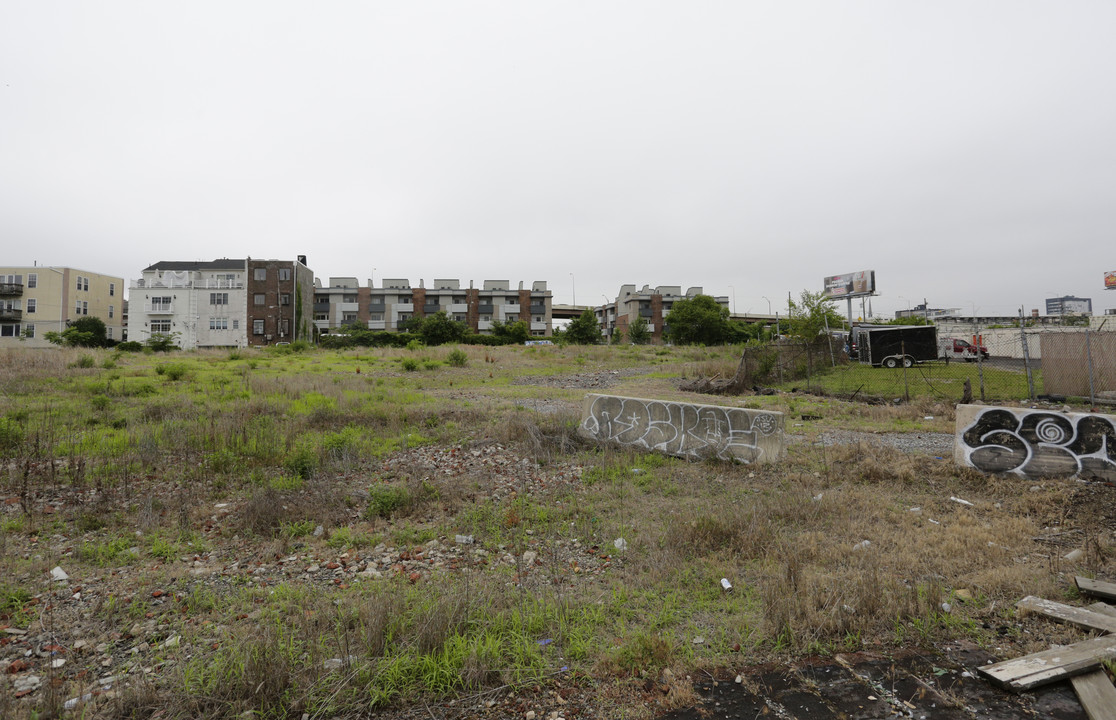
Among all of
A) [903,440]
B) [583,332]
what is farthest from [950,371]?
[583,332]

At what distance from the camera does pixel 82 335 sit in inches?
2020

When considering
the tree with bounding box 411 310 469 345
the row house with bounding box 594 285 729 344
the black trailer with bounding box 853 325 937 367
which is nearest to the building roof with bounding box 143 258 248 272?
the tree with bounding box 411 310 469 345

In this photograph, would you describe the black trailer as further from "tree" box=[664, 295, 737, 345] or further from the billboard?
"tree" box=[664, 295, 737, 345]

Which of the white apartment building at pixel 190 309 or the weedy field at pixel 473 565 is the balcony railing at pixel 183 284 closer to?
the white apartment building at pixel 190 309

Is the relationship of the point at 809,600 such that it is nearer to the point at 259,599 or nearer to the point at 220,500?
the point at 259,599

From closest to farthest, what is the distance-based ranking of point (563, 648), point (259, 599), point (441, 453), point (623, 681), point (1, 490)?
point (623, 681), point (563, 648), point (259, 599), point (1, 490), point (441, 453)

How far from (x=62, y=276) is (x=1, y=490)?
78.2m

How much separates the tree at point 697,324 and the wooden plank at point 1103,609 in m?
67.0

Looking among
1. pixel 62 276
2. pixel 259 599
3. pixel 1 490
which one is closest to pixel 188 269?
pixel 62 276

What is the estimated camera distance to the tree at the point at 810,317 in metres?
33.5

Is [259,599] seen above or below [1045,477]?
below

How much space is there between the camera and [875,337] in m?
28.7

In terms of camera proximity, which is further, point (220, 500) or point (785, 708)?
point (220, 500)

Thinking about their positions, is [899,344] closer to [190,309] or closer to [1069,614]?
[1069,614]
